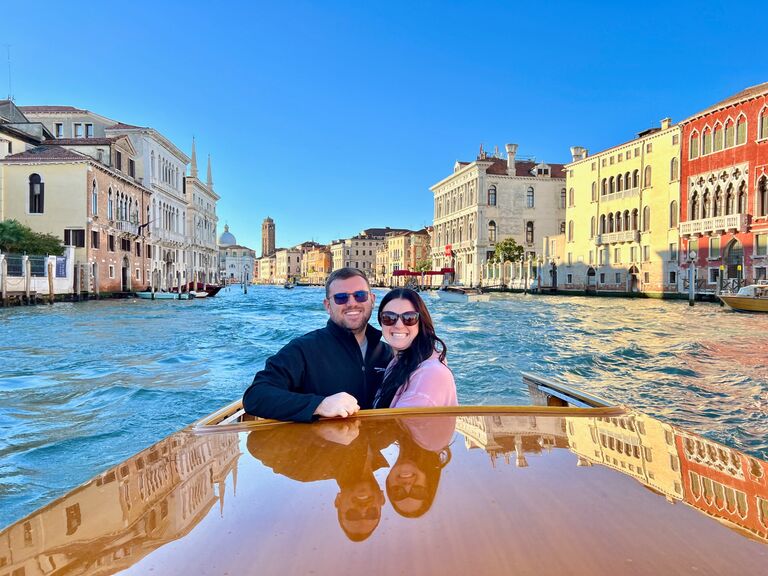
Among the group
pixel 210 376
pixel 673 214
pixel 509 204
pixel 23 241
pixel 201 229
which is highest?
pixel 509 204

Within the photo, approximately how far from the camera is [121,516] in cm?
128

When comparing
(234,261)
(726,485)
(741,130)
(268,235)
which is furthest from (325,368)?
(268,235)

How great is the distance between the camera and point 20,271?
20.0 metres

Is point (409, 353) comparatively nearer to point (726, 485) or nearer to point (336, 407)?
point (336, 407)

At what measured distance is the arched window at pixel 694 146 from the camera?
2762cm

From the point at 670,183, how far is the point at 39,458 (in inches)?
1256

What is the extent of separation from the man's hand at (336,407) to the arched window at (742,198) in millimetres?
27614

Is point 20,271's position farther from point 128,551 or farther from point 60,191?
point 128,551

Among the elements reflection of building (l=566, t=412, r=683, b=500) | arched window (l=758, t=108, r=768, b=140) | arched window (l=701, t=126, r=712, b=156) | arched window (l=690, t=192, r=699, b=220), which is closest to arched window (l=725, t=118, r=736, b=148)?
arched window (l=701, t=126, r=712, b=156)

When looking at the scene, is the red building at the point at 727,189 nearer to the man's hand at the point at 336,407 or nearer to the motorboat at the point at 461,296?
the motorboat at the point at 461,296

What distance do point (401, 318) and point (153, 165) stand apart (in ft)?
123


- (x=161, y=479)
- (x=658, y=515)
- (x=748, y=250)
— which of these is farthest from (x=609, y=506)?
(x=748, y=250)

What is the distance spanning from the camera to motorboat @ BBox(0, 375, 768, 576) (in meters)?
1.07

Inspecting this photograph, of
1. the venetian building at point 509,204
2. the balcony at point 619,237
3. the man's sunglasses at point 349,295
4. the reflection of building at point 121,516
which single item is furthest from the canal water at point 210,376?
the venetian building at point 509,204
